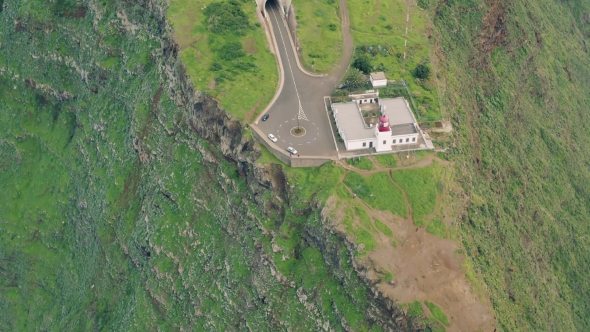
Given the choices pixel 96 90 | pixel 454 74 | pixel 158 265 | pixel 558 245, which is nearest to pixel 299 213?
pixel 158 265

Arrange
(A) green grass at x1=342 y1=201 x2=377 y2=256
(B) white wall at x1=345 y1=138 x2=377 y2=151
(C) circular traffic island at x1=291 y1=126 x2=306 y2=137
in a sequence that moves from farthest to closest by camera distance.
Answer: (C) circular traffic island at x1=291 y1=126 x2=306 y2=137
(B) white wall at x1=345 y1=138 x2=377 y2=151
(A) green grass at x1=342 y1=201 x2=377 y2=256

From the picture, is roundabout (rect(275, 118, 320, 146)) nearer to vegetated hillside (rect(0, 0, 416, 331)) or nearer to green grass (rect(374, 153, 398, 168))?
vegetated hillside (rect(0, 0, 416, 331))

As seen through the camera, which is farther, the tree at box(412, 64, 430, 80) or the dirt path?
the tree at box(412, 64, 430, 80)

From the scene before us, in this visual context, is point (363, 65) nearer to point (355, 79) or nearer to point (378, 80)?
point (378, 80)

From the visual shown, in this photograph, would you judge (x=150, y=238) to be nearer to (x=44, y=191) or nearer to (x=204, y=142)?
(x=204, y=142)

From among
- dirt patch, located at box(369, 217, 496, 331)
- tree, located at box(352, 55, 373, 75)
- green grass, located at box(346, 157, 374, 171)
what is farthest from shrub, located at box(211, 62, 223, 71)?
dirt patch, located at box(369, 217, 496, 331)

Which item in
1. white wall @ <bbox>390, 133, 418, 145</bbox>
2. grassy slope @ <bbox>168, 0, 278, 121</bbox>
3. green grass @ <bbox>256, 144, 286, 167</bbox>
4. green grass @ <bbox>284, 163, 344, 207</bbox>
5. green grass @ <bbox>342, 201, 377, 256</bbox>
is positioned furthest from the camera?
grassy slope @ <bbox>168, 0, 278, 121</bbox>
